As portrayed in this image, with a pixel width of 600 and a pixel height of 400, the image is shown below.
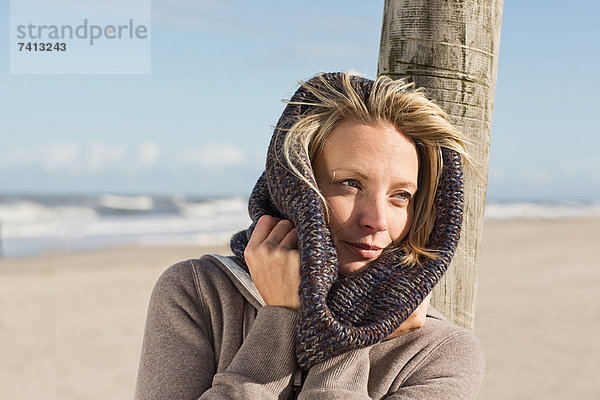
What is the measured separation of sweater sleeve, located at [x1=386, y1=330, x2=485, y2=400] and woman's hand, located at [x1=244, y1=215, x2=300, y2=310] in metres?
0.44

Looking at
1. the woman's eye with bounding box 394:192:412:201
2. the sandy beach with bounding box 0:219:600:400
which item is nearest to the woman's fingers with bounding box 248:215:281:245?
the woman's eye with bounding box 394:192:412:201

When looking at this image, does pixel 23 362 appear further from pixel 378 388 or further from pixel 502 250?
pixel 502 250

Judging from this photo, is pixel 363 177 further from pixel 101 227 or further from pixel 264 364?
pixel 101 227

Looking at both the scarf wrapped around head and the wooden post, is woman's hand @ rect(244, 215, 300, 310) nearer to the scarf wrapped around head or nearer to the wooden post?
the scarf wrapped around head

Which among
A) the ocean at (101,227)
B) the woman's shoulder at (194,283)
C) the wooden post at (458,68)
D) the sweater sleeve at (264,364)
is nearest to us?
the sweater sleeve at (264,364)

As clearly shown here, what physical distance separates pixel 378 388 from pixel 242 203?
37.9 m

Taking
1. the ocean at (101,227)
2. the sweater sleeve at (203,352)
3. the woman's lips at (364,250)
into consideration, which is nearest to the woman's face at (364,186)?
the woman's lips at (364,250)

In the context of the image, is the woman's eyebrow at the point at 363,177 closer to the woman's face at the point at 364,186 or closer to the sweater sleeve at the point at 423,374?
the woman's face at the point at 364,186

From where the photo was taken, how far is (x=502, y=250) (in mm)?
17406

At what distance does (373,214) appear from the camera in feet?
6.48

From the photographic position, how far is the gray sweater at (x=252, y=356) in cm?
181

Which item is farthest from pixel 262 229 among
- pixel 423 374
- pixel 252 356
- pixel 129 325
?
pixel 129 325

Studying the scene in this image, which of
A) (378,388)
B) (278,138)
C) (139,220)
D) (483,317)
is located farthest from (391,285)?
(139,220)

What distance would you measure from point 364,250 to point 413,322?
0.95 ft
